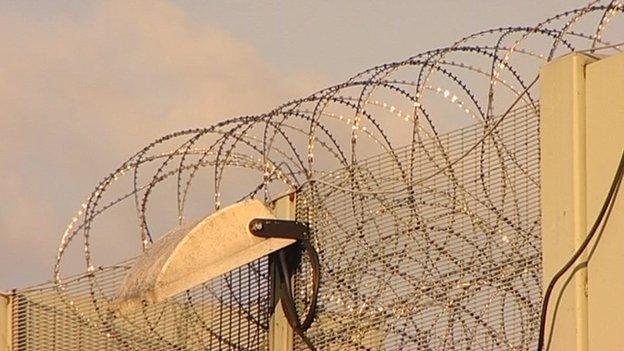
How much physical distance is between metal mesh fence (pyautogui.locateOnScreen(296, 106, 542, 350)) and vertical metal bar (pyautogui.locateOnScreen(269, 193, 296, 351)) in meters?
0.11

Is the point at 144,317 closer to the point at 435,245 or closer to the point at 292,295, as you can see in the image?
the point at 292,295

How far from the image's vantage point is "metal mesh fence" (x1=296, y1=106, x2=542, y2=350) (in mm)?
8648

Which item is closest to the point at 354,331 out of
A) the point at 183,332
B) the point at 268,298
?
the point at 268,298

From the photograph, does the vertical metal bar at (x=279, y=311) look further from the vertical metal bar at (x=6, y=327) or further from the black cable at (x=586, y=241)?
the vertical metal bar at (x=6, y=327)

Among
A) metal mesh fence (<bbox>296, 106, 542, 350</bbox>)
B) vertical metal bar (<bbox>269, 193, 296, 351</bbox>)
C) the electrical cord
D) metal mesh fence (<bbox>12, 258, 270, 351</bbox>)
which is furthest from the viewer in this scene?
metal mesh fence (<bbox>12, 258, 270, 351</bbox>)

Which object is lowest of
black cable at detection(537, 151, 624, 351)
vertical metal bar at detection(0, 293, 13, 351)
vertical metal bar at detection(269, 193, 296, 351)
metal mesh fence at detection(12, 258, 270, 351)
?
vertical metal bar at detection(0, 293, 13, 351)

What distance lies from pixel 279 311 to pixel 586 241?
2645mm

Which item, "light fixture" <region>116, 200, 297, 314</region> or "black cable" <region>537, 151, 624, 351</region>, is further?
"light fixture" <region>116, 200, 297, 314</region>

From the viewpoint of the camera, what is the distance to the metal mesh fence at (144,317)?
10656 millimetres

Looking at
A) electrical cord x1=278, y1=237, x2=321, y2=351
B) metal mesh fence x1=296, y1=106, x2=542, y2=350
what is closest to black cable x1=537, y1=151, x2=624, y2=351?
metal mesh fence x1=296, y1=106, x2=542, y2=350

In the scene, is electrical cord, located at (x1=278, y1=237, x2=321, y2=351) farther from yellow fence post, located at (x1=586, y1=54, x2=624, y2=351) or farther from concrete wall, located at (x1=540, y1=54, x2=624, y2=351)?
yellow fence post, located at (x1=586, y1=54, x2=624, y2=351)

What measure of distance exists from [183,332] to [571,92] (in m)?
3.58

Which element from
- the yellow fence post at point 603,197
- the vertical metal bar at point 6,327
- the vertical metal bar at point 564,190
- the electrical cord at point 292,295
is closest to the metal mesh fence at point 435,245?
the electrical cord at point 292,295

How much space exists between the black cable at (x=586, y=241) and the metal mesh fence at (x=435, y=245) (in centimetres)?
27
